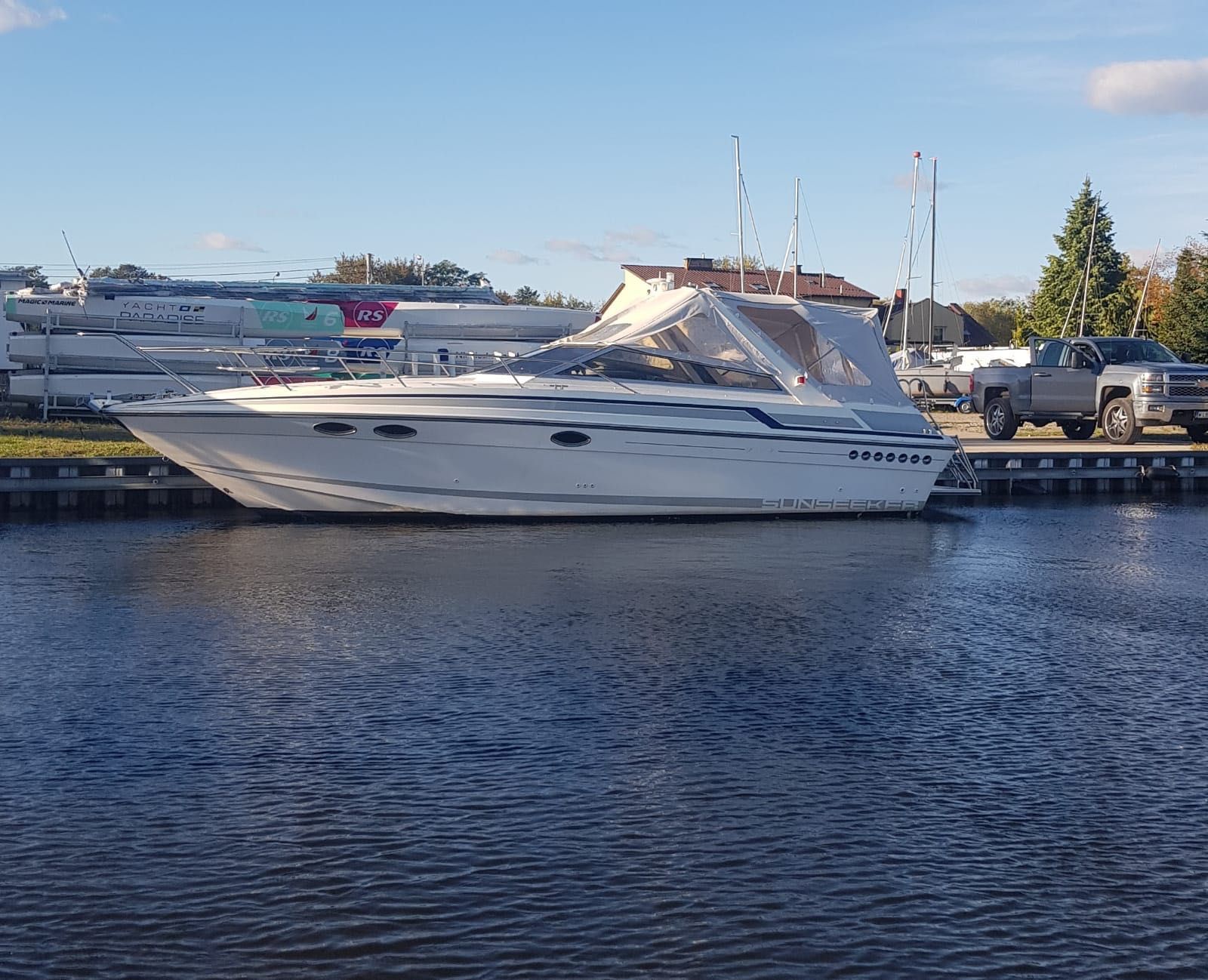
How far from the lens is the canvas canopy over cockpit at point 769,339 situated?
16.7m

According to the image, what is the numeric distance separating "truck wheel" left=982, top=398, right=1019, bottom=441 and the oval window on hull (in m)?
13.6

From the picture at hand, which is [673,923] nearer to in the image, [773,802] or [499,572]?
[773,802]

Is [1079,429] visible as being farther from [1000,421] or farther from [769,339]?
[769,339]

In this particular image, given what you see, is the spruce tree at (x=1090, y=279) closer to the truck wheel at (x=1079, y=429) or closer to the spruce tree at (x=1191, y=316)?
the spruce tree at (x=1191, y=316)

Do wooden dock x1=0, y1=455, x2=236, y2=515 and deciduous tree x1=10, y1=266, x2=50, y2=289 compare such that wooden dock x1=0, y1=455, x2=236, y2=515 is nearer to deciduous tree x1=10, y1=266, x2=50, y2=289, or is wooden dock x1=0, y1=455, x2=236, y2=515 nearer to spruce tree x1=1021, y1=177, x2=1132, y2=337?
deciduous tree x1=10, y1=266, x2=50, y2=289

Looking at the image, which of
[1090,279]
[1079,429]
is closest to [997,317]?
[1090,279]

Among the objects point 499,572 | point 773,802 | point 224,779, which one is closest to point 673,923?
point 773,802

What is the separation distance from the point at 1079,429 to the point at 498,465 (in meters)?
16.2

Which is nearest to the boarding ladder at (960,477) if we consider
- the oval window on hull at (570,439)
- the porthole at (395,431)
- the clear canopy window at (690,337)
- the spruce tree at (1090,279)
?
the clear canopy window at (690,337)

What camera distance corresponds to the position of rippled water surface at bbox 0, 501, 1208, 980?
15.7 feet

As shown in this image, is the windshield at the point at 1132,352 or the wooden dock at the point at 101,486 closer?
the wooden dock at the point at 101,486

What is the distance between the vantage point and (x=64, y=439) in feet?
71.3

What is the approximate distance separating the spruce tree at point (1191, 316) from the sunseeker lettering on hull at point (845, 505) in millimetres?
21449

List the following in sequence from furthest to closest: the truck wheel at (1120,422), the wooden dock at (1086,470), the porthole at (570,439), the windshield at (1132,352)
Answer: the windshield at (1132,352)
the truck wheel at (1120,422)
the wooden dock at (1086,470)
the porthole at (570,439)
